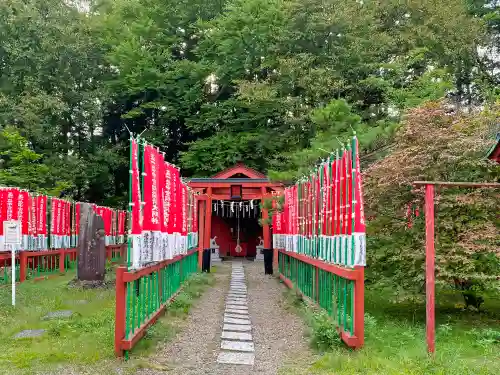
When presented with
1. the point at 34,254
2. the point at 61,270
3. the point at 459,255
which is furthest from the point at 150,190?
Answer: the point at 61,270

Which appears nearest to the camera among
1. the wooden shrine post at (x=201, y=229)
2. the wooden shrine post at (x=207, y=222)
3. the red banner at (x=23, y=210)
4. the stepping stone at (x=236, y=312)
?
the stepping stone at (x=236, y=312)

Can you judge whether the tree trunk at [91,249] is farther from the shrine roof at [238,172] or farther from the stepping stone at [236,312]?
the shrine roof at [238,172]

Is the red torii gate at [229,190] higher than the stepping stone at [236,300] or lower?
higher

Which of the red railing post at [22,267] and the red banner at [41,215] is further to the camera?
the red banner at [41,215]

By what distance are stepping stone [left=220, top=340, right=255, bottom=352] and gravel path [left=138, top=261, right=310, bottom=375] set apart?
0.08 metres

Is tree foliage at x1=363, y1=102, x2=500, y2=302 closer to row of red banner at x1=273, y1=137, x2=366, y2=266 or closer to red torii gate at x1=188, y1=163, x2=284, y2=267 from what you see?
row of red banner at x1=273, y1=137, x2=366, y2=266

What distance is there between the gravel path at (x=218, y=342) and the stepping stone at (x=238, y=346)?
0.08m

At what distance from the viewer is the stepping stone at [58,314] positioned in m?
8.02

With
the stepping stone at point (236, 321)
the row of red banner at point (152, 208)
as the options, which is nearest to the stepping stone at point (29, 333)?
the row of red banner at point (152, 208)

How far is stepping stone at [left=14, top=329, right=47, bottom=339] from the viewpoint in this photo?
6736 millimetres

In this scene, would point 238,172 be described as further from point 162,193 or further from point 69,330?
point 69,330

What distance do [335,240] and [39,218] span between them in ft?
33.0

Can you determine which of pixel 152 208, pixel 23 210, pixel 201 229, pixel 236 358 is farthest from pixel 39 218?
pixel 236 358

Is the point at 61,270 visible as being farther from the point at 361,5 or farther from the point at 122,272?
the point at 361,5
